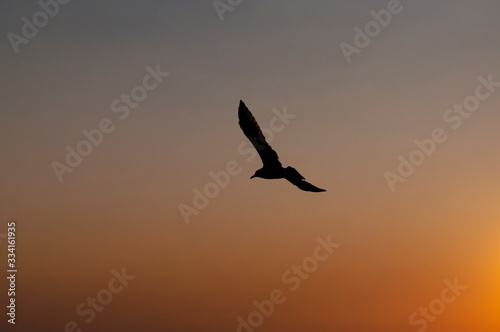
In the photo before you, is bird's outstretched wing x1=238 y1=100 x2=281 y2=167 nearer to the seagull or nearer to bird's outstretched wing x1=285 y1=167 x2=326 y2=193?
the seagull

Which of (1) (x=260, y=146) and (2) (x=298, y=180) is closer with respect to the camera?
(1) (x=260, y=146)

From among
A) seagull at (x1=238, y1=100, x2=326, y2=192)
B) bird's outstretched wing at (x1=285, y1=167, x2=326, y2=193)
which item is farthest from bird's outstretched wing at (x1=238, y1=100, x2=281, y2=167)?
bird's outstretched wing at (x1=285, y1=167, x2=326, y2=193)

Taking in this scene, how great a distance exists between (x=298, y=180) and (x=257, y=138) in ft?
12.1

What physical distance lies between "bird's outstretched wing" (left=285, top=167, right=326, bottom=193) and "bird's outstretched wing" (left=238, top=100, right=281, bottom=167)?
4.53ft

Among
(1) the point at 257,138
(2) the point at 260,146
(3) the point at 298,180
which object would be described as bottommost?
(3) the point at 298,180

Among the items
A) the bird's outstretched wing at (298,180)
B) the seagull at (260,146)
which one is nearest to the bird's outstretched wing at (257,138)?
the seagull at (260,146)

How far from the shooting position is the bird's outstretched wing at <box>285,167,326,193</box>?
51.8 metres

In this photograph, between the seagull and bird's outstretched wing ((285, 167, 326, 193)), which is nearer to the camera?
the seagull

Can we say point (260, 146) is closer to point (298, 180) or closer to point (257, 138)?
point (257, 138)

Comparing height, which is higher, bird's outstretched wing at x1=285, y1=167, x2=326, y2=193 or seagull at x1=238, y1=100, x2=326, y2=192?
seagull at x1=238, y1=100, x2=326, y2=192

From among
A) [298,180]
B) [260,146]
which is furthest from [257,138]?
[298,180]

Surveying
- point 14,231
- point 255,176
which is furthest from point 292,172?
point 14,231

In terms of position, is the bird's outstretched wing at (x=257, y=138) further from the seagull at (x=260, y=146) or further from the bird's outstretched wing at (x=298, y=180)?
the bird's outstretched wing at (x=298, y=180)

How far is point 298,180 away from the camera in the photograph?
173ft
